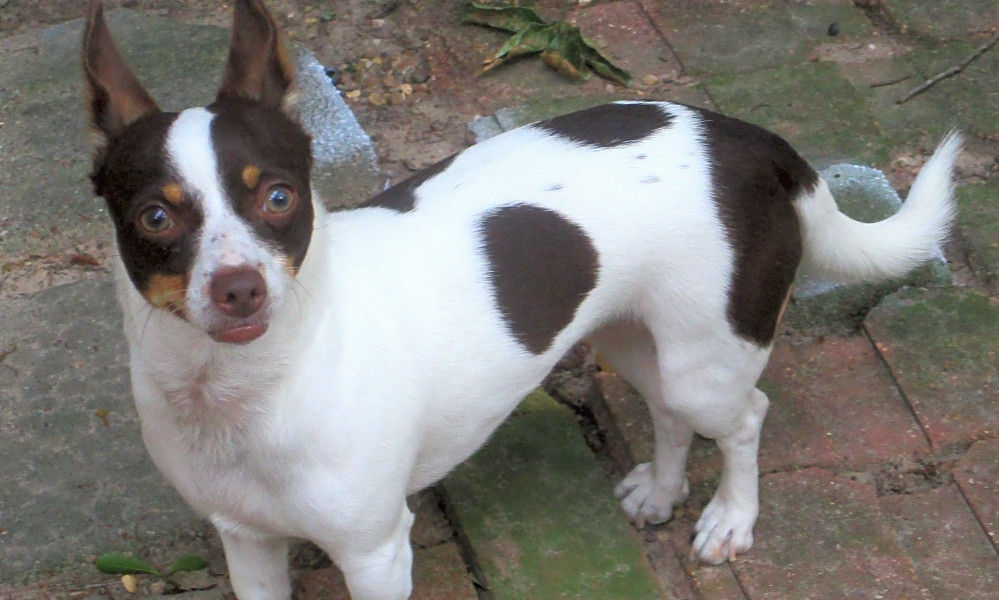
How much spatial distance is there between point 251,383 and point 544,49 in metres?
2.72

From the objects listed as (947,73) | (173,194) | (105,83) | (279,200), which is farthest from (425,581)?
(947,73)

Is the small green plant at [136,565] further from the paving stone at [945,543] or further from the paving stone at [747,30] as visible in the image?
the paving stone at [747,30]

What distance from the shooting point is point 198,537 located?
3180 mm

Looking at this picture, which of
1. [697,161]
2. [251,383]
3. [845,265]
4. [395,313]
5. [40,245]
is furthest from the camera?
[40,245]

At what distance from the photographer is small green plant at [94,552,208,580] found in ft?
9.96

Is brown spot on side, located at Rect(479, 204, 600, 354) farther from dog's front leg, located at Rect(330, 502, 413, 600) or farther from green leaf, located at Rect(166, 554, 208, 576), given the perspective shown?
green leaf, located at Rect(166, 554, 208, 576)

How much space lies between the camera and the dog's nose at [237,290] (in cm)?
206

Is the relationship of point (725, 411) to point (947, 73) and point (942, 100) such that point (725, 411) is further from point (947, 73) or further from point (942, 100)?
point (947, 73)

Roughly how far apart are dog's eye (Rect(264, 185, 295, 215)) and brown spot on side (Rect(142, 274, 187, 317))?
0.67 ft

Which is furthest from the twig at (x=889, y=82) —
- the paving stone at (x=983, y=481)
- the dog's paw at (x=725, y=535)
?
the dog's paw at (x=725, y=535)

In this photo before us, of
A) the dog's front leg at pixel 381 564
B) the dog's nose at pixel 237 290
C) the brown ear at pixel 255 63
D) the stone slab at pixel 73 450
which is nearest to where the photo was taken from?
the dog's nose at pixel 237 290

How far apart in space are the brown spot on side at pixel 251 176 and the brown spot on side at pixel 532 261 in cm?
63

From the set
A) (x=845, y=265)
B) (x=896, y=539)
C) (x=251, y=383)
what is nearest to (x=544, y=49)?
(x=845, y=265)

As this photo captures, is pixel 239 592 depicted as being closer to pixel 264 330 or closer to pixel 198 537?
pixel 198 537
